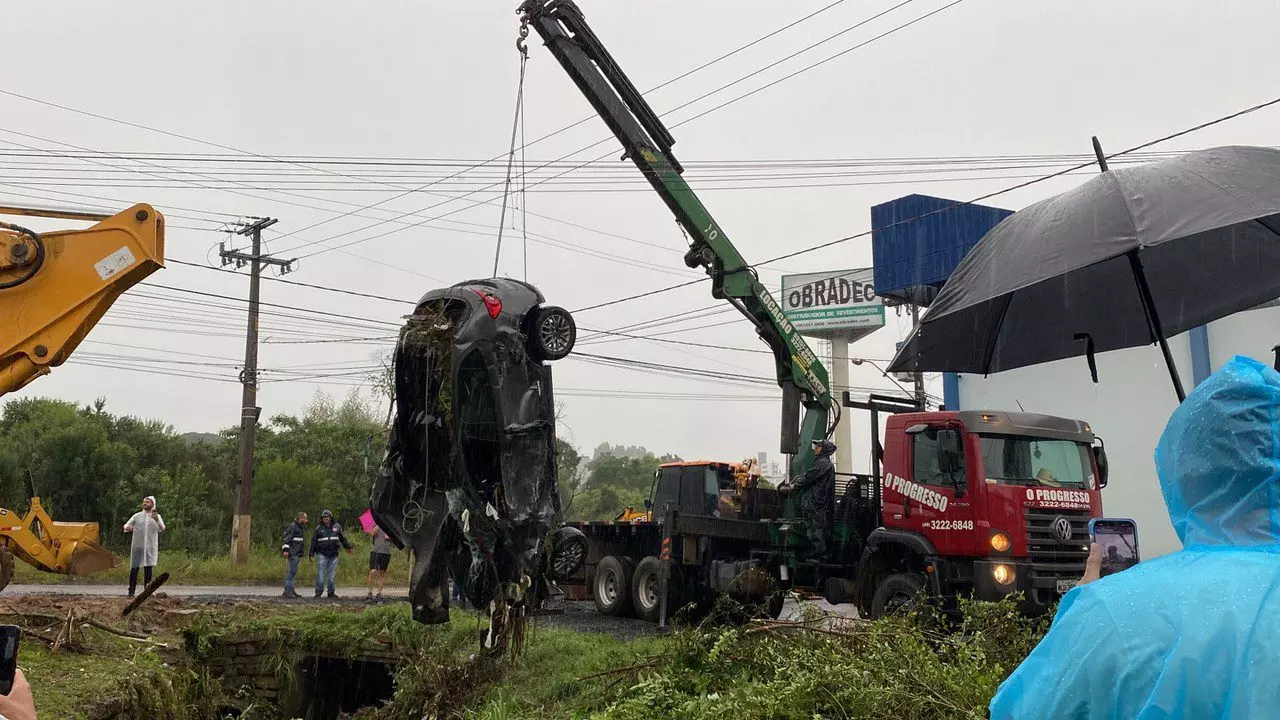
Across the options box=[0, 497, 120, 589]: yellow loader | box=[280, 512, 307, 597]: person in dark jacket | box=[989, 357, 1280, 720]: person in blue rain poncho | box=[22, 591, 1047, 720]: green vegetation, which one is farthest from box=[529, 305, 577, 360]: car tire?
box=[280, 512, 307, 597]: person in dark jacket

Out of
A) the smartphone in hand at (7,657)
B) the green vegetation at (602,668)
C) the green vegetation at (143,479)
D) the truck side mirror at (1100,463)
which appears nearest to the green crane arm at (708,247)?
the truck side mirror at (1100,463)

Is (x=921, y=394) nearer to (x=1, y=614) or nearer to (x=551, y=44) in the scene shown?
(x=551, y=44)

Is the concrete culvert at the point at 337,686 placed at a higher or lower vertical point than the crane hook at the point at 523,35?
lower

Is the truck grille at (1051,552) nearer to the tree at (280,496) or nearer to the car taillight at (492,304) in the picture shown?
the car taillight at (492,304)

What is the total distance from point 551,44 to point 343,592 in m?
13.9

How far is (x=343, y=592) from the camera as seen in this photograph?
72.1 ft

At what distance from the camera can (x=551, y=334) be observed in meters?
8.02

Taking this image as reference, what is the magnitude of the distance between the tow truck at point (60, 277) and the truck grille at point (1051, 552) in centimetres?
845

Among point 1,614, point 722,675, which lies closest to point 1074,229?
point 722,675

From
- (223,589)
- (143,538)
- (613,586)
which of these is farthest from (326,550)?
(613,586)

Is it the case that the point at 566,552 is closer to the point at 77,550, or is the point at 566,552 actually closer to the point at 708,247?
the point at 77,550

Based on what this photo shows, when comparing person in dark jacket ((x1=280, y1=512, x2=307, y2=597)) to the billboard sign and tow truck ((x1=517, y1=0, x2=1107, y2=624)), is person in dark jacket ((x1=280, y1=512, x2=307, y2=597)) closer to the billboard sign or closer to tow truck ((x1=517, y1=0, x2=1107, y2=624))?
tow truck ((x1=517, y1=0, x2=1107, y2=624))

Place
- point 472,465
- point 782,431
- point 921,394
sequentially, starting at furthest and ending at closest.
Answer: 1. point 921,394
2. point 782,431
3. point 472,465

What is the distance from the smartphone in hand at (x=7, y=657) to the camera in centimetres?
214
